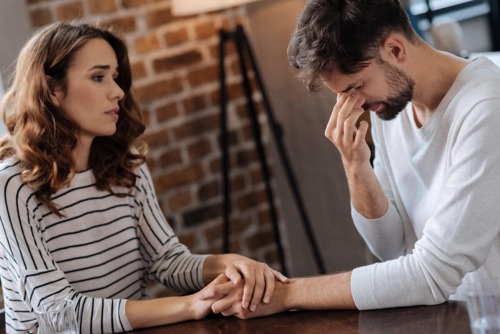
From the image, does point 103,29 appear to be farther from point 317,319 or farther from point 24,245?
point 317,319

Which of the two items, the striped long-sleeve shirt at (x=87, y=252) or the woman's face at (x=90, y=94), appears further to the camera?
the woman's face at (x=90, y=94)

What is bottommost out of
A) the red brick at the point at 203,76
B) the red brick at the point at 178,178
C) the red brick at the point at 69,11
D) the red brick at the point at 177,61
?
the red brick at the point at 178,178

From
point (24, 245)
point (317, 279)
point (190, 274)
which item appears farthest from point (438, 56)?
point (24, 245)

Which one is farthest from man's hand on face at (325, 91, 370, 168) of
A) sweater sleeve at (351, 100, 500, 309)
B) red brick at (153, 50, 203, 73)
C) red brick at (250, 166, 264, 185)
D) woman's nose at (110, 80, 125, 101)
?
red brick at (250, 166, 264, 185)

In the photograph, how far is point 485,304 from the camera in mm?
1438

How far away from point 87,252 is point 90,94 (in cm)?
41

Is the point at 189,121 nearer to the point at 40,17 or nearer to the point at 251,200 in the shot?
the point at 251,200

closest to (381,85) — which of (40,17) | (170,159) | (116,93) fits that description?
(116,93)

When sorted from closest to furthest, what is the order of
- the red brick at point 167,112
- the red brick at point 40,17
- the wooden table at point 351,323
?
the wooden table at point 351,323, the red brick at point 40,17, the red brick at point 167,112

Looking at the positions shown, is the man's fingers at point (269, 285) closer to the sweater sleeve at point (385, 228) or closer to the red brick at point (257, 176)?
the sweater sleeve at point (385, 228)

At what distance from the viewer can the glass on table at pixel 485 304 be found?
142 centimetres

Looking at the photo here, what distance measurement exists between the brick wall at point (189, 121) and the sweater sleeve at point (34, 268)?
1.16 meters

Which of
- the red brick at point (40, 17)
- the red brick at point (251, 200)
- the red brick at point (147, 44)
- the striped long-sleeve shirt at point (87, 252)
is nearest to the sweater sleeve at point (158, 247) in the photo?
the striped long-sleeve shirt at point (87, 252)

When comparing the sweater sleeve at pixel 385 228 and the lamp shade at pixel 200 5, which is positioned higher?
the lamp shade at pixel 200 5
